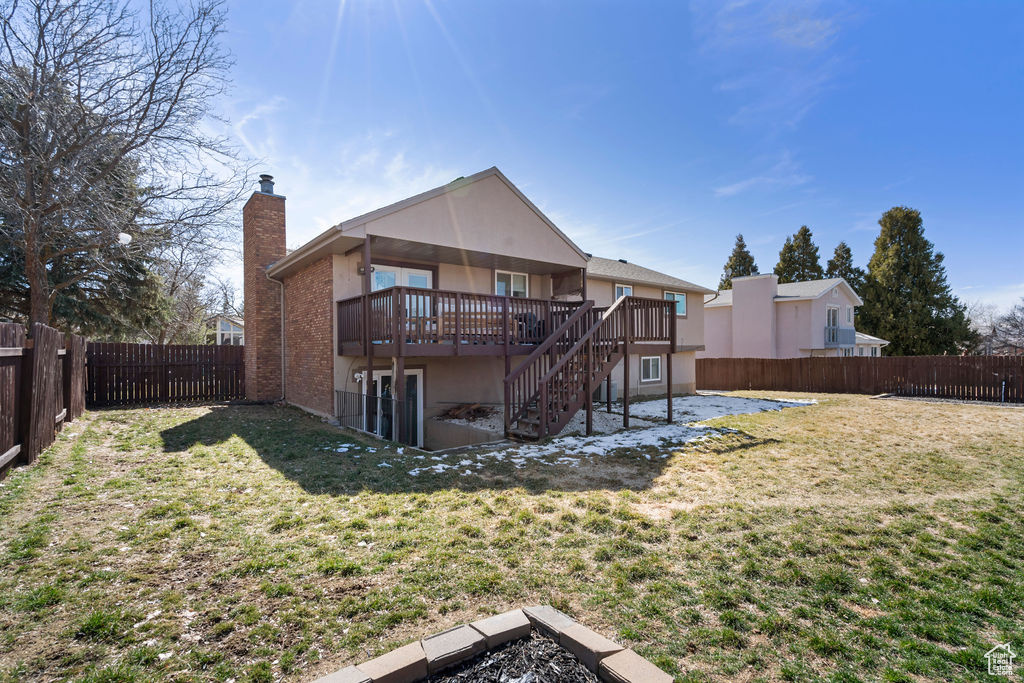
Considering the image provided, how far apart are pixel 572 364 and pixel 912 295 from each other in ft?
103

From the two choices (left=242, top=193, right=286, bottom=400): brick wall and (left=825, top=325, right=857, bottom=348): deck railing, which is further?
(left=825, top=325, right=857, bottom=348): deck railing

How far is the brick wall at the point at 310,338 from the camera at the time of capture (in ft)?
38.1

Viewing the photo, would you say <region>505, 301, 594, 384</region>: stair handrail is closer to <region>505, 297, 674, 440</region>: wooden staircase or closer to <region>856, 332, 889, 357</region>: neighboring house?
<region>505, 297, 674, 440</region>: wooden staircase

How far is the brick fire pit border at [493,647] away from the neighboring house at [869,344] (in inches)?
1404

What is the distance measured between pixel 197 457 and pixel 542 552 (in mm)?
6239

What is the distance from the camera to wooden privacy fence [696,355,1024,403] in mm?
17719

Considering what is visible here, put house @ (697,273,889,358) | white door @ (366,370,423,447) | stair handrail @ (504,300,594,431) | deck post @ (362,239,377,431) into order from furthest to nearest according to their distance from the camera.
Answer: house @ (697,273,889,358) < white door @ (366,370,423,447) < deck post @ (362,239,377,431) < stair handrail @ (504,300,594,431)

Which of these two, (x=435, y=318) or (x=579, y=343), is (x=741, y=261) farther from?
(x=435, y=318)

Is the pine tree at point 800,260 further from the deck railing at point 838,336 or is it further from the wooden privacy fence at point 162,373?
the wooden privacy fence at point 162,373

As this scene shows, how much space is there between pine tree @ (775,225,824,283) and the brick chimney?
39.7 meters

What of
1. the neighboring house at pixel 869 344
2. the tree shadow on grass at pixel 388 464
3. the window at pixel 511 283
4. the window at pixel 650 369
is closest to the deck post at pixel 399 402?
the tree shadow on grass at pixel 388 464

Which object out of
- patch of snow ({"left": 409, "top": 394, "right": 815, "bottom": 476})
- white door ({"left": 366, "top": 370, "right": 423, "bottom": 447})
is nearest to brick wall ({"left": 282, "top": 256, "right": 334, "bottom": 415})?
white door ({"left": 366, "top": 370, "right": 423, "bottom": 447})

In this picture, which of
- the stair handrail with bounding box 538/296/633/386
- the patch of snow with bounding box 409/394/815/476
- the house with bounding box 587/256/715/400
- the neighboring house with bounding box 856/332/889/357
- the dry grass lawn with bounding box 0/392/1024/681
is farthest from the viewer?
the neighboring house with bounding box 856/332/889/357

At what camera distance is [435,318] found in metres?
10.0
